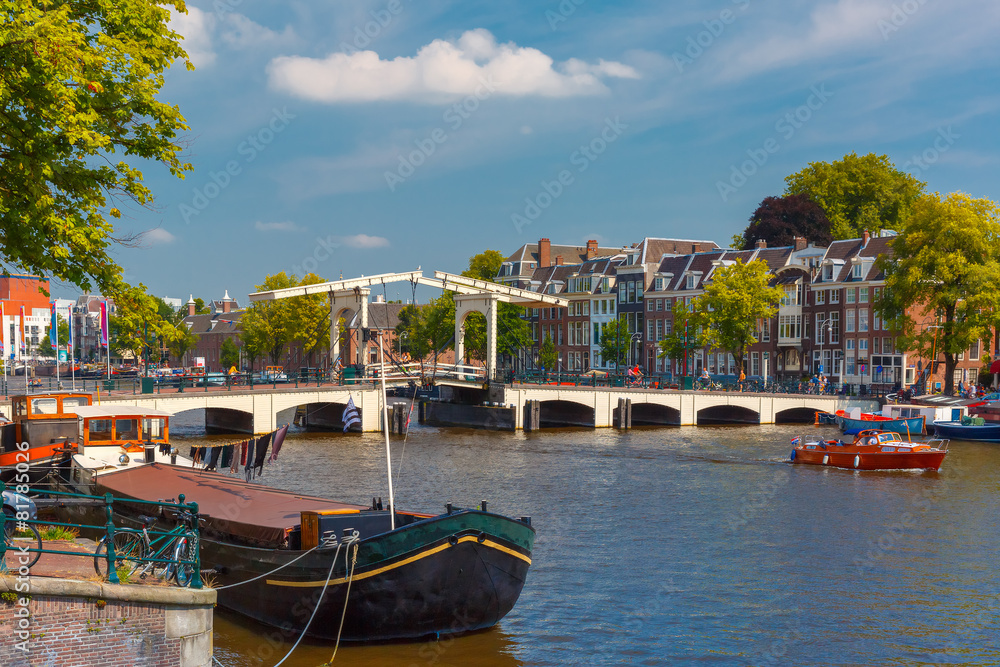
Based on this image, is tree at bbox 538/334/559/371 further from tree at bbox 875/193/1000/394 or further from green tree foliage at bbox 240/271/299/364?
tree at bbox 875/193/1000/394

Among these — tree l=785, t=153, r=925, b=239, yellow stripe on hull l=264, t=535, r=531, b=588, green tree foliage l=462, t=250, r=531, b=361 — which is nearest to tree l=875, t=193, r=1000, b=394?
tree l=785, t=153, r=925, b=239

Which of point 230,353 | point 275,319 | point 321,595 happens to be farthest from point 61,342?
point 321,595

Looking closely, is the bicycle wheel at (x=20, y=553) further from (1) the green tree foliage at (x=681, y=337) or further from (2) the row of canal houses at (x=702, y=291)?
(1) the green tree foliage at (x=681, y=337)

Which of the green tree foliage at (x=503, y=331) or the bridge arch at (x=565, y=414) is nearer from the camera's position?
the bridge arch at (x=565, y=414)

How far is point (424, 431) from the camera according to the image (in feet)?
185

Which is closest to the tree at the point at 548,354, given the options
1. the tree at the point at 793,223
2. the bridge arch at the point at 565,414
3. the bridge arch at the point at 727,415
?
the tree at the point at 793,223

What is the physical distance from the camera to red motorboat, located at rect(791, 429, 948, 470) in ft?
127

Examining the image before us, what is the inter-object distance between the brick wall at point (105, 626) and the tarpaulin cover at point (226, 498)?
16.8 ft

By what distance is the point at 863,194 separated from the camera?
89312mm

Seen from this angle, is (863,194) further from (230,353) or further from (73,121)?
(73,121)

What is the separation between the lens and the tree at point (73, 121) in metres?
12.1

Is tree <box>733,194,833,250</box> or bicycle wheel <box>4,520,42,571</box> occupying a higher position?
tree <box>733,194,833,250</box>

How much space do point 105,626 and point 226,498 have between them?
941cm

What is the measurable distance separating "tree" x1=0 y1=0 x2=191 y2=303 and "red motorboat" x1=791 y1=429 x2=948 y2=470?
32.4 m
